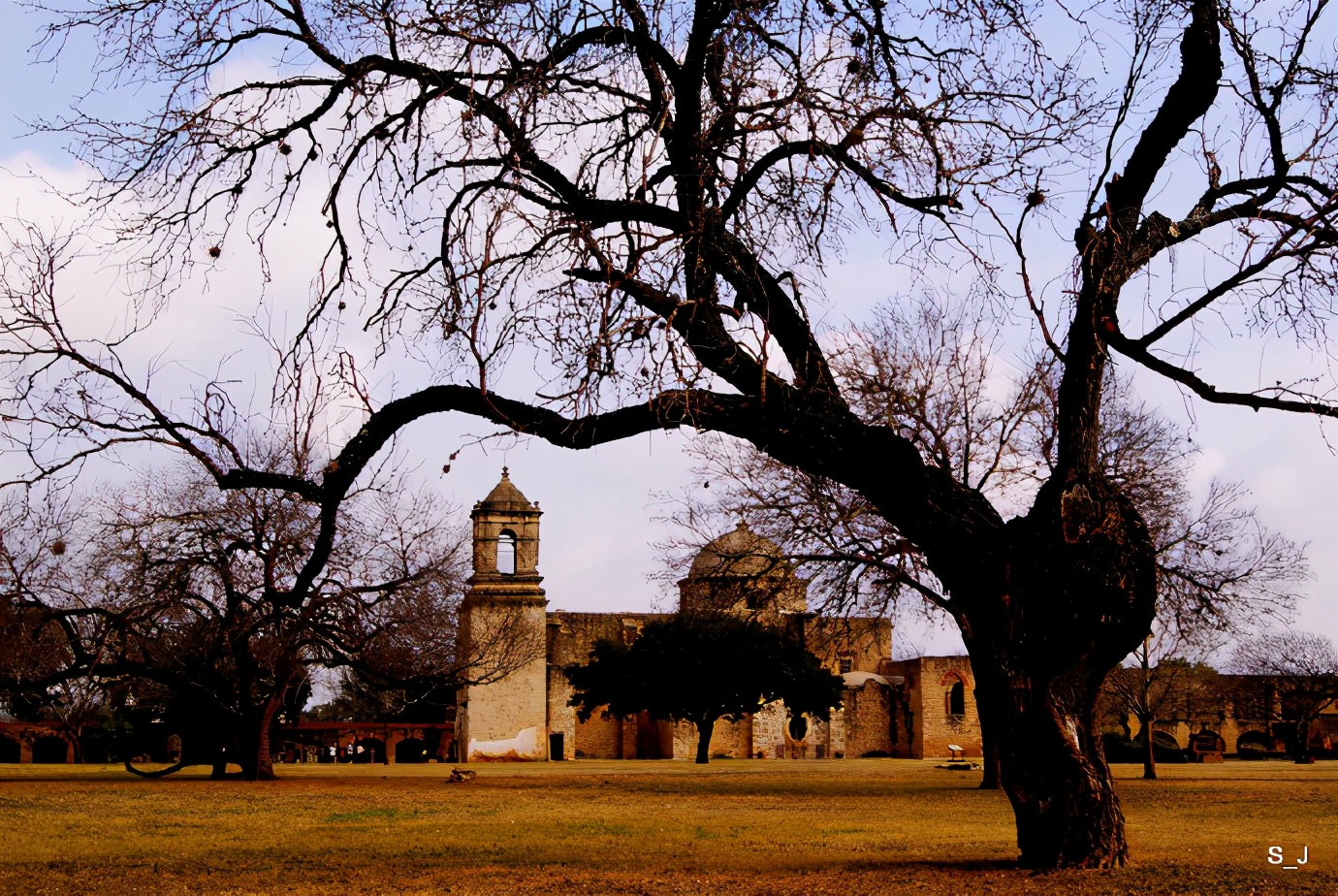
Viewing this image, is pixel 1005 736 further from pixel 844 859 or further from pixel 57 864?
pixel 57 864

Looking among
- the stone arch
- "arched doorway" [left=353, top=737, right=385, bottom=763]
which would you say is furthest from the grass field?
the stone arch

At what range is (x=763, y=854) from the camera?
31.8ft

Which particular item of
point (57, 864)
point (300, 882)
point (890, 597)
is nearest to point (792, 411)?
point (300, 882)

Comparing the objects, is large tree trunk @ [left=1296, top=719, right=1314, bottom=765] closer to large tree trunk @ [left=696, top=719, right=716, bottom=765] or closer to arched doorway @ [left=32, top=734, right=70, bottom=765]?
large tree trunk @ [left=696, top=719, right=716, bottom=765]

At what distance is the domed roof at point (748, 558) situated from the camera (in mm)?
20000

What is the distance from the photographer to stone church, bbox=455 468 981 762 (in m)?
43.2

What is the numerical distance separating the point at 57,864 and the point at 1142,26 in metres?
8.60

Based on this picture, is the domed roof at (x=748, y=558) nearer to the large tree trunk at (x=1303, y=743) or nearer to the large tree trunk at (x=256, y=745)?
the large tree trunk at (x=256, y=745)

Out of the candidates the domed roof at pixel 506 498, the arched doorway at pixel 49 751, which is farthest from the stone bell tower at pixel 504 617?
the arched doorway at pixel 49 751

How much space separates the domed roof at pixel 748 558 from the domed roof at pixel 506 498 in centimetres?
2133

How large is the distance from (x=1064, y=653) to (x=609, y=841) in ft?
16.0

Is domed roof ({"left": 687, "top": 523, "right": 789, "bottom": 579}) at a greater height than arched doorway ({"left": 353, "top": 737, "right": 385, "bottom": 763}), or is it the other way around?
domed roof ({"left": 687, "top": 523, "right": 789, "bottom": 579})

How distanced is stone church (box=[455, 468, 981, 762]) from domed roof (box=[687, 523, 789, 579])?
15777 millimetres

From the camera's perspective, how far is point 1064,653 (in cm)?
750
